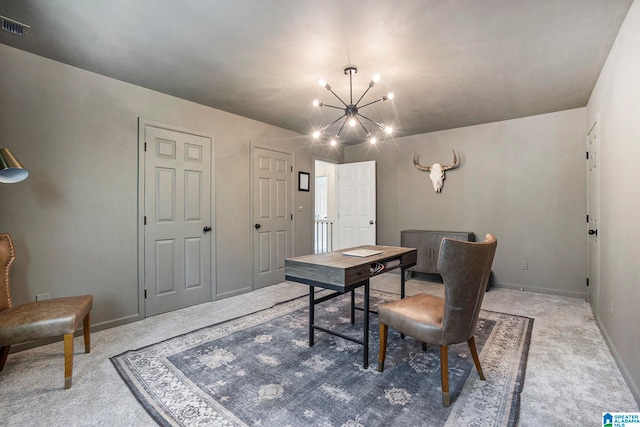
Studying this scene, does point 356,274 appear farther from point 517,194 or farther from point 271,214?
point 517,194

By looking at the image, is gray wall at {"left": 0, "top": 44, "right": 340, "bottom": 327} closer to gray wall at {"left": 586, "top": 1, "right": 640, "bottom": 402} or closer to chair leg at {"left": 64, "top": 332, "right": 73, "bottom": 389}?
chair leg at {"left": 64, "top": 332, "right": 73, "bottom": 389}

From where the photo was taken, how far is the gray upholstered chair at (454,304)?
5.70ft

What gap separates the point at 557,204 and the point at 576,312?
143 cm

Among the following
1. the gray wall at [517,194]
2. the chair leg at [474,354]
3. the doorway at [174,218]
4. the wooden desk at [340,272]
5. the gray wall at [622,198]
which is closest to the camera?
the gray wall at [622,198]

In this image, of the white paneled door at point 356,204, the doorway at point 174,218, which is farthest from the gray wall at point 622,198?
the doorway at point 174,218

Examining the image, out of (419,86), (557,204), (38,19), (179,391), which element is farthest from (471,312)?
(38,19)

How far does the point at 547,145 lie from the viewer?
13.3ft

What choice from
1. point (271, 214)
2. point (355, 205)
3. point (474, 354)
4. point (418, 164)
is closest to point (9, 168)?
point (271, 214)

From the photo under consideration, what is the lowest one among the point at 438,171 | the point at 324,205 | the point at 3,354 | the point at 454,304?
the point at 3,354

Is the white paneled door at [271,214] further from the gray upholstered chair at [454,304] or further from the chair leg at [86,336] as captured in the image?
the gray upholstered chair at [454,304]

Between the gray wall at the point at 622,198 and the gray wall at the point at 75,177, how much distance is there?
13.0 feet

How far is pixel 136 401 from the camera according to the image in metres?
1.83

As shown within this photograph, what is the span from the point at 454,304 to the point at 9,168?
10.00 feet

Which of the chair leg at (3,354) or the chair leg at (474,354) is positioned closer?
the chair leg at (474,354)
